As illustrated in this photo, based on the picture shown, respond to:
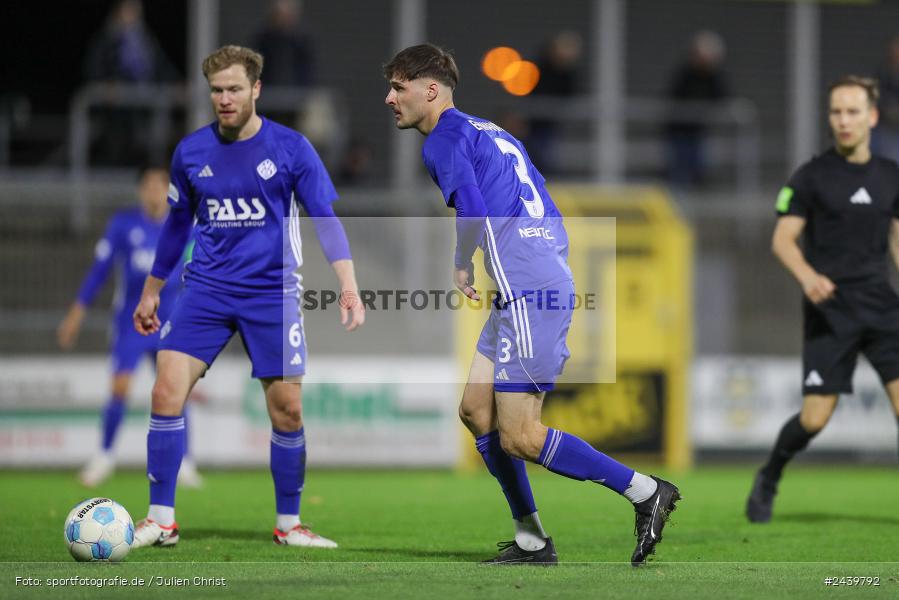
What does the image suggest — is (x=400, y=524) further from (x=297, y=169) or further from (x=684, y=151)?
(x=684, y=151)

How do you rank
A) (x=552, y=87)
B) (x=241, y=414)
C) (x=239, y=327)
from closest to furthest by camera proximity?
(x=239, y=327), (x=241, y=414), (x=552, y=87)

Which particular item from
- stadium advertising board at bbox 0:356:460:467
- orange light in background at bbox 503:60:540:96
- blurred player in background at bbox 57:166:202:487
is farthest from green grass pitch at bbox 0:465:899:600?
orange light in background at bbox 503:60:540:96

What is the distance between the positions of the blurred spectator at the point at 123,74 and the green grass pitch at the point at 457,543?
5313 mm

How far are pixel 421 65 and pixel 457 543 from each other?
275 centimetres

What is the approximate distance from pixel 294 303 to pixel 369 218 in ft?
24.9

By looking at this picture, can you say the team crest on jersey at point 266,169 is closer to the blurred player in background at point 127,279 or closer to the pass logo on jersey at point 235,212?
the pass logo on jersey at point 235,212

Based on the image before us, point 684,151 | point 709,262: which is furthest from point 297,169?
point 684,151

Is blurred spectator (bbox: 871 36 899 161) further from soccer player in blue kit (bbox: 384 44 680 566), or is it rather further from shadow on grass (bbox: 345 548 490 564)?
soccer player in blue kit (bbox: 384 44 680 566)

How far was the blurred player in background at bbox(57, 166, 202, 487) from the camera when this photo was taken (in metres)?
11.6

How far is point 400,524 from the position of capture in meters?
8.62

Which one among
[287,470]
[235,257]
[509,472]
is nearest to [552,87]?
[235,257]

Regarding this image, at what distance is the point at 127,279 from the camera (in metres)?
11.8

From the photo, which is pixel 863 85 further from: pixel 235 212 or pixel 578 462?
pixel 235 212

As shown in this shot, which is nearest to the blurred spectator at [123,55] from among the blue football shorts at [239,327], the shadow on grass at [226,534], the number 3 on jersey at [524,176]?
the shadow on grass at [226,534]
